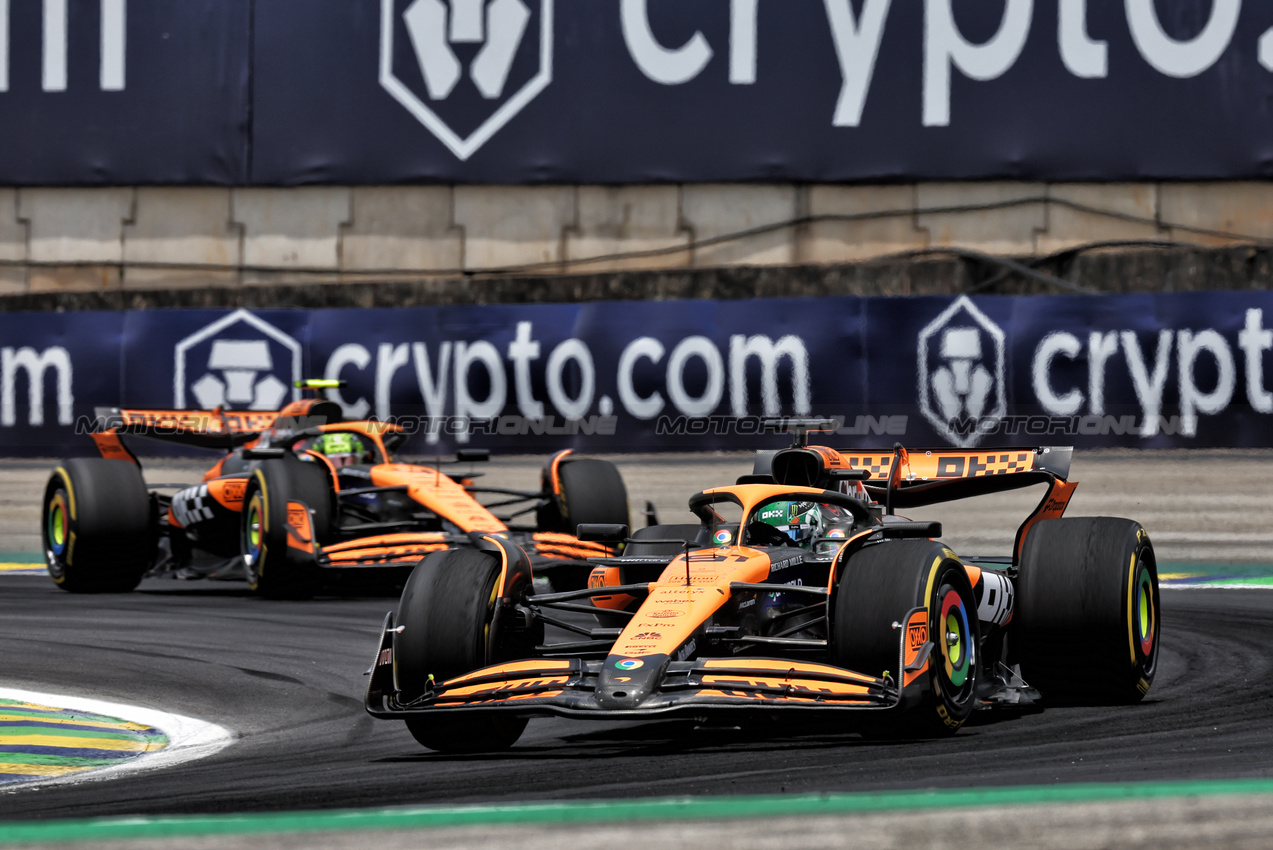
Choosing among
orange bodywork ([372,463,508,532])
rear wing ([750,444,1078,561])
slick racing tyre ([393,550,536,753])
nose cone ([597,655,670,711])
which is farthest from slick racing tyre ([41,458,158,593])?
nose cone ([597,655,670,711])

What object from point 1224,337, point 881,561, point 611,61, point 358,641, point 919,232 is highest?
point 611,61

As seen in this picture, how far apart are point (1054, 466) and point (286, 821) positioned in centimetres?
539

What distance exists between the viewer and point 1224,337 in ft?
46.3

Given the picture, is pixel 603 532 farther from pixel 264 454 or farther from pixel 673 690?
pixel 264 454

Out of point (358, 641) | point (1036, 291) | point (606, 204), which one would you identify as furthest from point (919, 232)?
point (358, 641)

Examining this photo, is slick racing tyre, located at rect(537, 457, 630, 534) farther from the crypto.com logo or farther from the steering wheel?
the steering wheel

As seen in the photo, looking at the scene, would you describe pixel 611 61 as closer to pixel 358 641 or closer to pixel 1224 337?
pixel 1224 337

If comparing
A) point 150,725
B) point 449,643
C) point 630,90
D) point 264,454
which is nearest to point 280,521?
point 264,454

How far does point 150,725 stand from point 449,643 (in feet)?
5.41

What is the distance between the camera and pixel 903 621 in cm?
648

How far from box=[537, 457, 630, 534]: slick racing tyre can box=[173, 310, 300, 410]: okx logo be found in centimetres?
380

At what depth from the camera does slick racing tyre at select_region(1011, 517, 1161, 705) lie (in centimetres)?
765

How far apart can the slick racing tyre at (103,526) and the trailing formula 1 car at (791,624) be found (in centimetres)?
695

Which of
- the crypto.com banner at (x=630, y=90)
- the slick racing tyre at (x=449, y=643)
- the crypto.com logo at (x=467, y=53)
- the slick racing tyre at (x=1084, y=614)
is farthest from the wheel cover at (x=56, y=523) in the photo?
the slick racing tyre at (x=1084, y=614)
